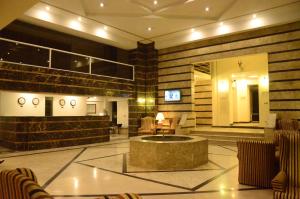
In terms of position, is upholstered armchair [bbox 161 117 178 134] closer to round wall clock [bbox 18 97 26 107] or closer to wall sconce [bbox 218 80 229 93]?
wall sconce [bbox 218 80 229 93]

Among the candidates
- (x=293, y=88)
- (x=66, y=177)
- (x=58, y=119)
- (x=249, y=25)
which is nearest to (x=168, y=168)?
(x=66, y=177)

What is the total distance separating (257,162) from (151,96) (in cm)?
863

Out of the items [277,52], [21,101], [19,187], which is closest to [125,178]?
[19,187]

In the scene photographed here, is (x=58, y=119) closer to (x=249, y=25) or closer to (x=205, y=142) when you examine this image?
(x=205, y=142)

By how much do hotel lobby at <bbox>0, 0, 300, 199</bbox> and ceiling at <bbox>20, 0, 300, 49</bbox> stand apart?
0.16 ft

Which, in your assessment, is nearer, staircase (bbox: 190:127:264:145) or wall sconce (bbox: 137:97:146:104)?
staircase (bbox: 190:127:264:145)

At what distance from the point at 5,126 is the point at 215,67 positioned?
1045 centimetres

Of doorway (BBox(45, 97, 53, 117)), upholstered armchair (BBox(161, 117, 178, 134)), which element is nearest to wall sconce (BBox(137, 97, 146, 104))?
upholstered armchair (BBox(161, 117, 178, 134))

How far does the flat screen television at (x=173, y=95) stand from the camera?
11.5 meters

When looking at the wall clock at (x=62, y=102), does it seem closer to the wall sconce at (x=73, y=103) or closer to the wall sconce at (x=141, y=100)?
the wall sconce at (x=73, y=103)

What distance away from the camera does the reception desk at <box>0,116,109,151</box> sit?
25.3 ft

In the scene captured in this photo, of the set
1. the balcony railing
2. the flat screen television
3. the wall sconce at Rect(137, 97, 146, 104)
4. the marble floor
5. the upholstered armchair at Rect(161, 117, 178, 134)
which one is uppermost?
the balcony railing

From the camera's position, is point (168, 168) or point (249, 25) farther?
point (249, 25)

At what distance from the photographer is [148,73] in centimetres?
1255
